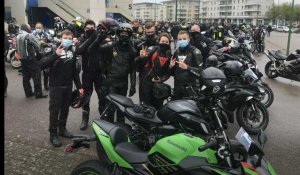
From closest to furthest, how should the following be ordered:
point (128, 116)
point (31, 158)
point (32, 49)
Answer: point (128, 116), point (31, 158), point (32, 49)

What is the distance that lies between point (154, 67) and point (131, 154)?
266 centimetres

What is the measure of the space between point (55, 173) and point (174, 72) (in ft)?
8.15

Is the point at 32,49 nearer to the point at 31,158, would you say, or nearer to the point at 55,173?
the point at 31,158

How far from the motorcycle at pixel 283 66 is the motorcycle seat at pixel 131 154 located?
811 cm

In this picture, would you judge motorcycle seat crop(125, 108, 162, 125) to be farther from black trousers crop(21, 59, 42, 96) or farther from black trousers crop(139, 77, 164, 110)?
black trousers crop(21, 59, 42, 96)

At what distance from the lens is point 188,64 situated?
5.52 m

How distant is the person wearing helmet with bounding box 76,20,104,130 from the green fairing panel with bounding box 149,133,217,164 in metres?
3.03

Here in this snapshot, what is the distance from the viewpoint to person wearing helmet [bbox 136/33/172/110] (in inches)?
217

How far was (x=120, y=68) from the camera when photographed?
546 cm

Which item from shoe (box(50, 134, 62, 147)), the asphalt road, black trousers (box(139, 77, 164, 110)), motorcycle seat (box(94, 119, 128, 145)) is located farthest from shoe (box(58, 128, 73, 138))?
motorcycle seat (box(94, 119, 128, 145))

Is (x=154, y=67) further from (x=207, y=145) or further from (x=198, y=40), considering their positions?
(x=198, y=40)

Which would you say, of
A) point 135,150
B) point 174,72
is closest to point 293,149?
point 174,72

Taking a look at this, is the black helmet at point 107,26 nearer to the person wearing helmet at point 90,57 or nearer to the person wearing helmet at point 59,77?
the person wearing helmet at point 90,57

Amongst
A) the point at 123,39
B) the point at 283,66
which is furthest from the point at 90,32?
Result: the point at 283,66
